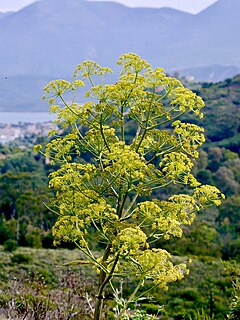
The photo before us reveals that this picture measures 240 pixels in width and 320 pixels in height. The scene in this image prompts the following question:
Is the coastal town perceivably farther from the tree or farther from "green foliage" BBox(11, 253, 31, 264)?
the tree

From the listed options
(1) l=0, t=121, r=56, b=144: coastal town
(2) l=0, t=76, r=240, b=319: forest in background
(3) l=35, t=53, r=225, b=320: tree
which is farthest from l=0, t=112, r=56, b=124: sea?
(3) l=35, t=53, r=225, b=320: tree

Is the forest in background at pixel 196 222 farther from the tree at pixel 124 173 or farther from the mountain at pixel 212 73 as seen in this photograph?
the mountain at pixel 212 73

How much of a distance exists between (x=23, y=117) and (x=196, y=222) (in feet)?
251

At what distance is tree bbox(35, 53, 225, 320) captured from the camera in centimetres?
297

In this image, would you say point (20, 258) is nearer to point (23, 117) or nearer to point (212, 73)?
point (23, 117)

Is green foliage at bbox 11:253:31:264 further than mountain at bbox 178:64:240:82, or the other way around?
mountain at bbox 178:64:240:82


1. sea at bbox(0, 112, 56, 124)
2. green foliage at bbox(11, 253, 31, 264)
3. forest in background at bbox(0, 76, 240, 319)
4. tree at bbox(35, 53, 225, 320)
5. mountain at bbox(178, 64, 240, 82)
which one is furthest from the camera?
mountain at bbox(178, 64, 240, 82)

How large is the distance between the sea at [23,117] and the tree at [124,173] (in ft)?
300

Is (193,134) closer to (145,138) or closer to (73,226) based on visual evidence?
(145,138)

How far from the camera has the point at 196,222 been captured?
2842 centimetres

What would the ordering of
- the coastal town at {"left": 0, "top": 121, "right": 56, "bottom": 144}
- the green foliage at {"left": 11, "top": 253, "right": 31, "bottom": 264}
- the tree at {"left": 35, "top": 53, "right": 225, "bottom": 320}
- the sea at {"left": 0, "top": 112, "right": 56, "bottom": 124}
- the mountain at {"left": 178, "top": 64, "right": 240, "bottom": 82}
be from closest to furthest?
the tree at {"left": 35, "top": 53, "right": 225, "bottom": 320}
the green foliage at {"left": 11, "top": 253, "right": 31, "bottom": 264}
the coastal town at {"left": 0, "top": 121, "right": 56, "bottom": 144}
the sea at {"left": 0, "top": 112, "right": 56, "bottom": 124}
the mountain at {"left": 178, "top": 64, "right": 240, "bottom": 82}

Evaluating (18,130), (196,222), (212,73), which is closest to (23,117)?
(18,130)

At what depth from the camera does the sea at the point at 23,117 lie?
94.5m

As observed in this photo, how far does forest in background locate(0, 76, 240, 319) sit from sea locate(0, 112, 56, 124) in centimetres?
4220
